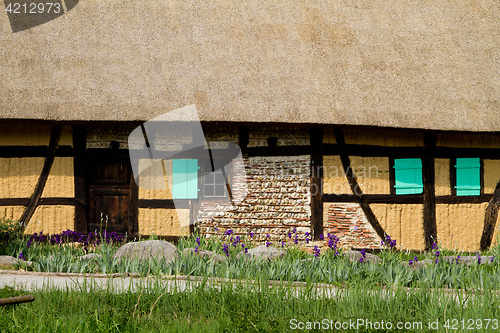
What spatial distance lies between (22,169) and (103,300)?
14.9 ft

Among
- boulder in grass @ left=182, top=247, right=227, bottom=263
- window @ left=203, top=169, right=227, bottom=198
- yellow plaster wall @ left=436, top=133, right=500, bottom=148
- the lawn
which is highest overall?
yellow plaster wall @ left=436, top=133, right=500, bottom=148

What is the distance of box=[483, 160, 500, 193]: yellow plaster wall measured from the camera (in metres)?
6.90

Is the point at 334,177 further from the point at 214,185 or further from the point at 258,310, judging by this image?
the point at 258,310

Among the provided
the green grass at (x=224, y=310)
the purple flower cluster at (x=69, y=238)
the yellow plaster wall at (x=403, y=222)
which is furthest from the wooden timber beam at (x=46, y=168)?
the yellow plaster wall at (x=403, y=222)

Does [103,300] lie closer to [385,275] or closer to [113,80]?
[385,275]

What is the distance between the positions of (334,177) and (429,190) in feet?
5.64

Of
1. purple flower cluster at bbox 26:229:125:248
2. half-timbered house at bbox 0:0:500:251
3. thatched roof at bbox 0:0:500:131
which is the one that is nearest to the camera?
purple flower cluster at bbox 26:229:125:248

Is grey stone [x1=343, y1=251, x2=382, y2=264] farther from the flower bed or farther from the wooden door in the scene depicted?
the wooden door

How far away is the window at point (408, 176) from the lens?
6742 mm

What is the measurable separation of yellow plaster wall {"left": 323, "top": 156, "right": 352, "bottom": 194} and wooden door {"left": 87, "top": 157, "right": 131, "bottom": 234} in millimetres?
3377

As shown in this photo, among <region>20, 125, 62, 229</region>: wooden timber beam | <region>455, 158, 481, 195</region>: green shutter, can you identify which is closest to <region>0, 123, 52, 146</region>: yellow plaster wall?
<region>20, 125, 62, 229</region>: wooden timber beam

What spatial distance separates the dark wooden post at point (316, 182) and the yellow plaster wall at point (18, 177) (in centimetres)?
465

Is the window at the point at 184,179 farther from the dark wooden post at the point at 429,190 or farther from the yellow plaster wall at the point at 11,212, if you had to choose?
the dark wooden post at the point at 429,190

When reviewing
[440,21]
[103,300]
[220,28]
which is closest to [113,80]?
[220,28]
